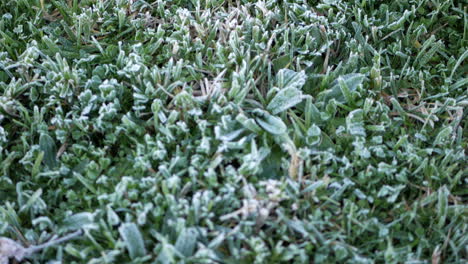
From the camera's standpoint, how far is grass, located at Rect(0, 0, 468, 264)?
1713 mm

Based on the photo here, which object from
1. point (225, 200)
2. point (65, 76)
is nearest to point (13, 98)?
point (65, 76)

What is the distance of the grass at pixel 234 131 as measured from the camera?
171cm

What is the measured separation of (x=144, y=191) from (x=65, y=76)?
0.58 meters

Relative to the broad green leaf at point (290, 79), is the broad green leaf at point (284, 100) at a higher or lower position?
lower

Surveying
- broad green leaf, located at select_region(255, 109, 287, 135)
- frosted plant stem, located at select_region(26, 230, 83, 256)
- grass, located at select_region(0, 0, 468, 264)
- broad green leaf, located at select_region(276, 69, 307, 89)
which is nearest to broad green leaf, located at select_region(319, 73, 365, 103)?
grass, located at select_region(0, 0, 468, 264)

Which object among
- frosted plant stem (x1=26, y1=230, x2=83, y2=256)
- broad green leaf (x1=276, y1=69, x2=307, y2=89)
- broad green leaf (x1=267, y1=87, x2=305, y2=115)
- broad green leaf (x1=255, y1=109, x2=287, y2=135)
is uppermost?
broad green leaf (x1=276, y1=69, x2=307, y2=89)

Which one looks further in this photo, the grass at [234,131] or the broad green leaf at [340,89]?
the broad green leaf at [340,89]

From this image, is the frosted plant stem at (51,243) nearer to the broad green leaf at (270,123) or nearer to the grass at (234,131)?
the grass at (234,131)

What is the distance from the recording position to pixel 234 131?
1896mm

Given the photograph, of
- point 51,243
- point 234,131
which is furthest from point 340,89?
point 51,243

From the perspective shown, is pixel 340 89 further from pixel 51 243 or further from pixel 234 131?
pixel 51 243

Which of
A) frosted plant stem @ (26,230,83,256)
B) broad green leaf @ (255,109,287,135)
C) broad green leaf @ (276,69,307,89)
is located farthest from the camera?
broad green leaf @ (276,69,307,89)

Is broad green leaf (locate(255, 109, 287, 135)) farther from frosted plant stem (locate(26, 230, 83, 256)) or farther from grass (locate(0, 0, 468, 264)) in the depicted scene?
frosted plant stem (locate(26, 230, 83, 256))

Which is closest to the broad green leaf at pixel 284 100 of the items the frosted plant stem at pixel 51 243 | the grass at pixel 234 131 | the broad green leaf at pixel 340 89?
the grass at pixel 234 131
